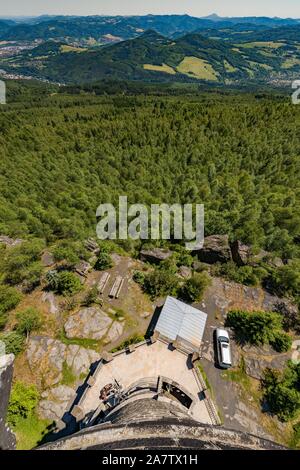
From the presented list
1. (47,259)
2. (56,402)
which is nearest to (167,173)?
(47,259)

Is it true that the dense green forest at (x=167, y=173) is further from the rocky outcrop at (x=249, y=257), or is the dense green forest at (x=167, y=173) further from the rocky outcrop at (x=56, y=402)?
the rocky outcrop at (x=56, y=402)

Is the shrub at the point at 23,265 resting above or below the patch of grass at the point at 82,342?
above

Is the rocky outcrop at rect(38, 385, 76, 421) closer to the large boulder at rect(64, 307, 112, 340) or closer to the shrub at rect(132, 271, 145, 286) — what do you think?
the large boulder at rect(64, 307, 112, 340)

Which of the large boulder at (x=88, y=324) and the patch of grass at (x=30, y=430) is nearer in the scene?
the patch of grass at (x=30, y=430)

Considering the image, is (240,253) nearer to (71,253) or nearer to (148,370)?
(148,370)

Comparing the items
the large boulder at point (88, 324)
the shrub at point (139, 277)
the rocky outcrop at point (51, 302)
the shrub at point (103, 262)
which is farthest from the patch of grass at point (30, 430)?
the shrub at point (103, 262)
